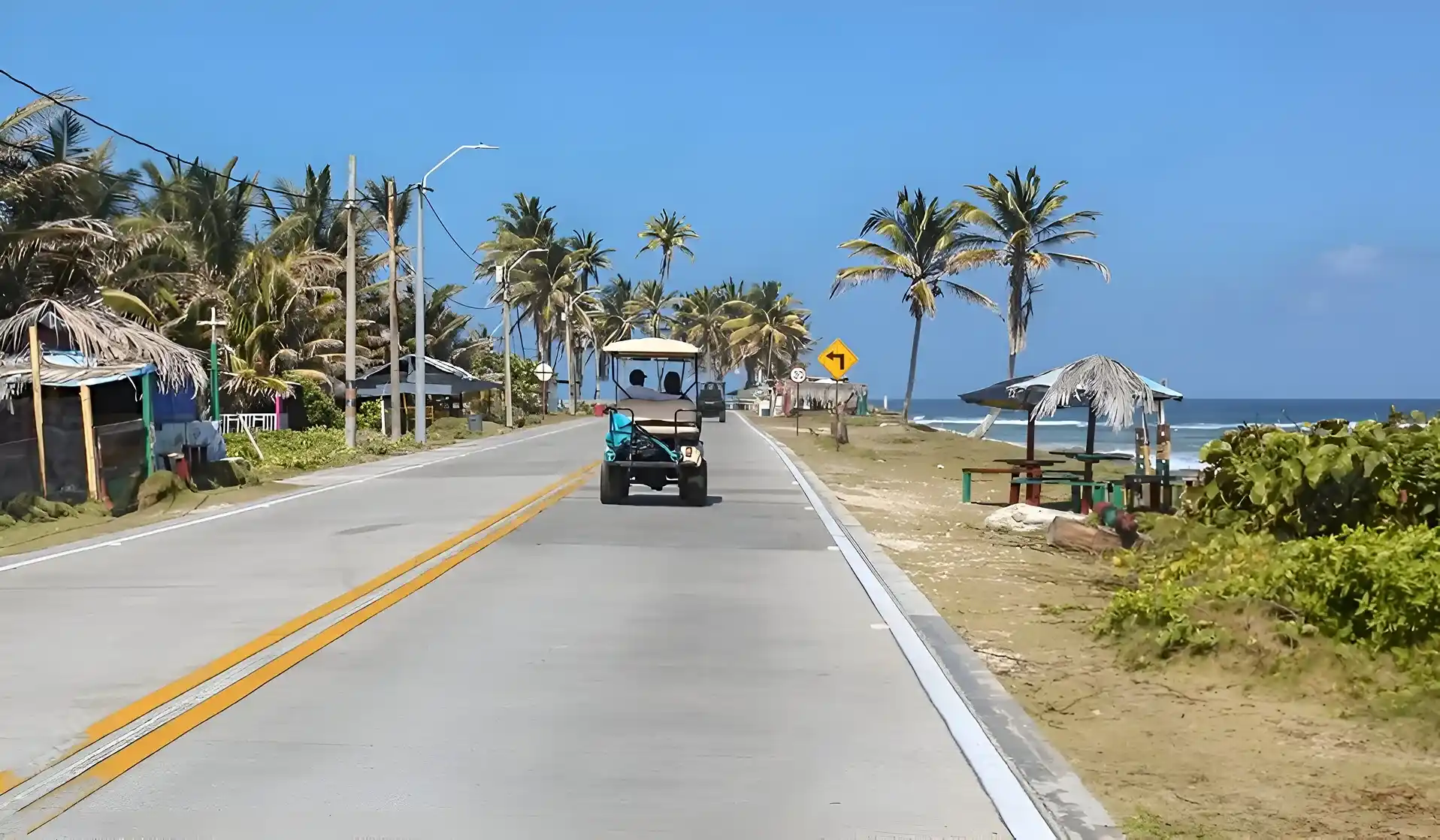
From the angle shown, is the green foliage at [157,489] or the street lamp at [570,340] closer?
the green foliage at [157,489]

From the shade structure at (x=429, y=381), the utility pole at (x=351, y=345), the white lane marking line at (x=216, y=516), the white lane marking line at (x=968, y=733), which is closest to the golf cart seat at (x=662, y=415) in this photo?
A: the white lane marking line at (x=216, y=516)

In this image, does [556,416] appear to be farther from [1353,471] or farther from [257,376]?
[1353,471]

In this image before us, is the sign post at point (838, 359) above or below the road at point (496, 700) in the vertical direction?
above

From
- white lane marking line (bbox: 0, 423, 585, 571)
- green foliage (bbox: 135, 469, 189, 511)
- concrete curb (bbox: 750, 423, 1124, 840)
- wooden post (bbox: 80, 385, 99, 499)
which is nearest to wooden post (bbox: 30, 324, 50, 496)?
wooden post (bbox: 80, 385, 99, 499)

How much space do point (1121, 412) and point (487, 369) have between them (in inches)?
2702

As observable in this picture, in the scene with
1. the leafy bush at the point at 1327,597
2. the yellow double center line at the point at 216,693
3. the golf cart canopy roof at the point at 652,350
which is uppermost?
the golf cart canopy roof at the point at 652,350

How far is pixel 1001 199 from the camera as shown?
58.6m

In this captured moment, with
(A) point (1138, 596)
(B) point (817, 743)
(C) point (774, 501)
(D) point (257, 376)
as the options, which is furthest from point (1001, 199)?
(B) point (817, 743)

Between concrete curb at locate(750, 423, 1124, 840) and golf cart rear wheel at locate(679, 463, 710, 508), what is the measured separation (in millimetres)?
8392

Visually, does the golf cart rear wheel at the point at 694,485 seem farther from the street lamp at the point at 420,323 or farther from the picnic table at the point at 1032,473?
the street lamp at the point at 420,323

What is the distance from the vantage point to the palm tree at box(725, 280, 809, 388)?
399 feet

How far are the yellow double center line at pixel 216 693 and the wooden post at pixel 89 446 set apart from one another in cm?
740

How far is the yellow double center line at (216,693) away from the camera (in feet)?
20.7

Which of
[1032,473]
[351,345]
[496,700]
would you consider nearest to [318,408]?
[351,345]
